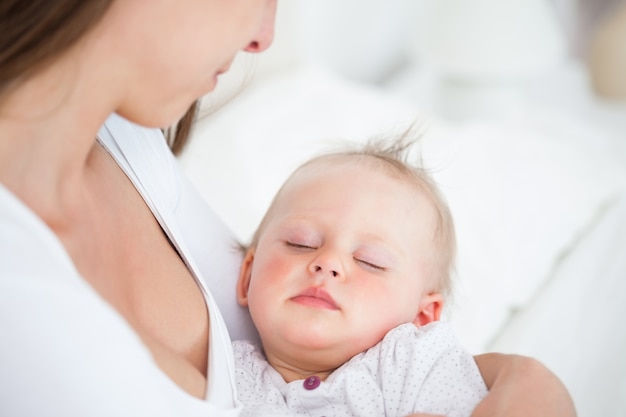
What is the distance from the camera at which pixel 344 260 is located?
1.09 meters

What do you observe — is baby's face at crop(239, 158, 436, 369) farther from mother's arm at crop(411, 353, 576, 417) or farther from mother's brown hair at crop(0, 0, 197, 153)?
mother's brown hair at crop(0, 0, 197, 153)

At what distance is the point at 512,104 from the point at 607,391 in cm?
145

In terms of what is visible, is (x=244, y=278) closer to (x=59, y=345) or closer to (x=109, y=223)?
(x=109, y=223)

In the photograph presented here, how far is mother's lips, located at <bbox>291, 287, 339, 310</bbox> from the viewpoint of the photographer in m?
1.05

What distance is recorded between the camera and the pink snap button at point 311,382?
40.6 inches

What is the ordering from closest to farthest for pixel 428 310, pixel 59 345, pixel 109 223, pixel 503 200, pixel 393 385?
pixel 59 345, pixel 109 223, pixel 393 385, pixel 428 310, pixel 503 200

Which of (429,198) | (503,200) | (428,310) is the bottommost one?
(428,310)

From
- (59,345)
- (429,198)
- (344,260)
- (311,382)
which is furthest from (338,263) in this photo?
(59,345)

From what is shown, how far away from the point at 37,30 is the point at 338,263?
50cm

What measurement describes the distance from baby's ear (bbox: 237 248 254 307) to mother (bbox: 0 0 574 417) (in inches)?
7.9

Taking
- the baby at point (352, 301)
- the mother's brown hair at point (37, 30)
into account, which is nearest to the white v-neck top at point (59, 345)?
the mother's brown hair at point (37, 30)

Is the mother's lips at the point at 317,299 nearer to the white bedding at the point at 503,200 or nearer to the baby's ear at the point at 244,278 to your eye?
the baby's ear at the point at 244,278

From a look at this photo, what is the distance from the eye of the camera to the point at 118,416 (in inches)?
A: 27.3

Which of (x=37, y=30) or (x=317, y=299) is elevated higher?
(x=37, y=30)
